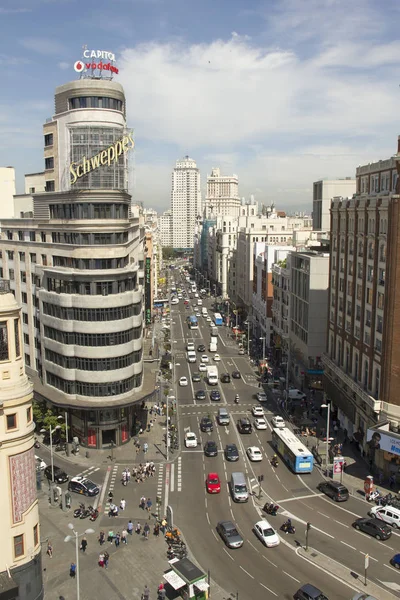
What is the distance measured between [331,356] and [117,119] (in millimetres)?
44149

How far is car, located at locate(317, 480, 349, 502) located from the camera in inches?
2119

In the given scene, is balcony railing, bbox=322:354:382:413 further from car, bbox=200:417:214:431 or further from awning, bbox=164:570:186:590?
awning, bbox=164:570:186:590

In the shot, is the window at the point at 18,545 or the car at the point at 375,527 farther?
the car at the point at 375,527

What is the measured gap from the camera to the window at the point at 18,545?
106 feet

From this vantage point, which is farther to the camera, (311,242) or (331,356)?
(311,242)

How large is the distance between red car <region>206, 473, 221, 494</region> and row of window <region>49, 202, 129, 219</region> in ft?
105

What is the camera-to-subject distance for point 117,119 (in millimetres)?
70312

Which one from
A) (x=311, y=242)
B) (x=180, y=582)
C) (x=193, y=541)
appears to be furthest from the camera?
(x=311, y=242)

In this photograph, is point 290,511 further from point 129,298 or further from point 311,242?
point 311,242

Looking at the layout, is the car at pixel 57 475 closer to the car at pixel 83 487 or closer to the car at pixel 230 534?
the car at pixel 83 487

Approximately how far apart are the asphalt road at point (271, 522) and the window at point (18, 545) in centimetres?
1588

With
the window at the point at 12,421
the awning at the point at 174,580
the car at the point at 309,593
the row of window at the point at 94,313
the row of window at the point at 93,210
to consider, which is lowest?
the car at the point at 309,593

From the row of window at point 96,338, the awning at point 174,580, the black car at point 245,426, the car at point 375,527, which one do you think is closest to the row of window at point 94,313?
the row of window at point 96,338

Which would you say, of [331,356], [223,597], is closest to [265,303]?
[331,356]
